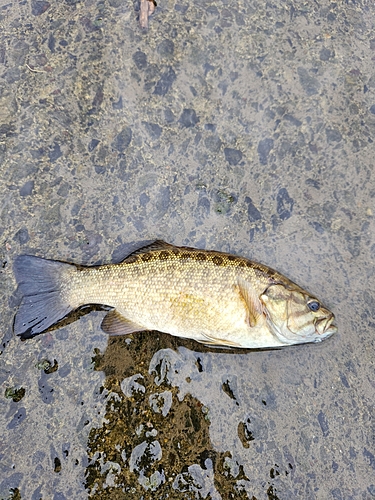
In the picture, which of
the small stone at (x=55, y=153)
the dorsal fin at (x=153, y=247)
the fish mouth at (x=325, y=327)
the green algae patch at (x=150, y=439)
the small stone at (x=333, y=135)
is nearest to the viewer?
the green algae patch at (x=150, y=439)

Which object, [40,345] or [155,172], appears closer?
[40,345]

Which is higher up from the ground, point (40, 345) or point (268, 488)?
point (40, 345)

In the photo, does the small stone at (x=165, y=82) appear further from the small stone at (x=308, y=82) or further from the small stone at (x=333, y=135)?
the small stone at (x=333, y=135)

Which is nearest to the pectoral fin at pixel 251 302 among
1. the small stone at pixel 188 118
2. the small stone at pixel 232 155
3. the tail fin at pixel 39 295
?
the small stone at pixel 232 155

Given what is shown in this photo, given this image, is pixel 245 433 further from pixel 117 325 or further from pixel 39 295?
pixel 39 295

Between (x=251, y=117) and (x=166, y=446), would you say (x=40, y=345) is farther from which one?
(x=251, y=117)

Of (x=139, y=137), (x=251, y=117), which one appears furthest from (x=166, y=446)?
(x=251, y=117)
